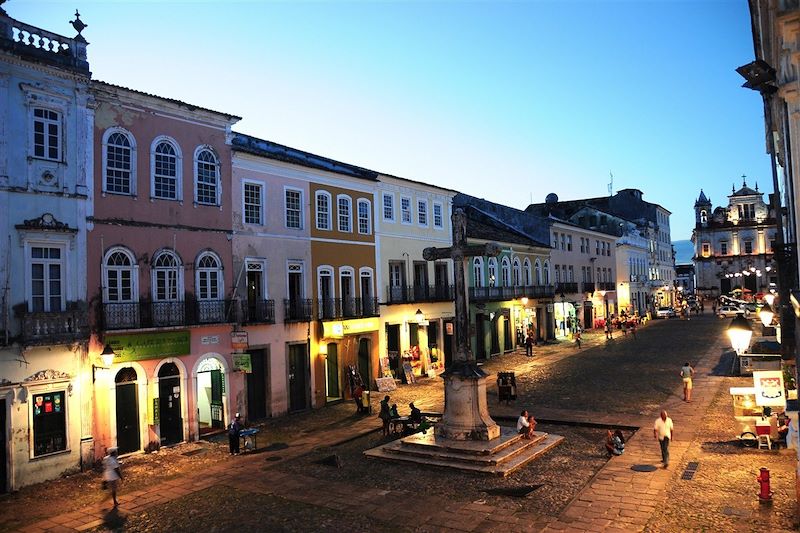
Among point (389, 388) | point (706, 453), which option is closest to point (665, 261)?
point (389, 388)

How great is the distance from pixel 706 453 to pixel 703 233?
8349 centimetres

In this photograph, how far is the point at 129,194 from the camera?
61.7 feet

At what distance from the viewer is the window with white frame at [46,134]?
16547mm

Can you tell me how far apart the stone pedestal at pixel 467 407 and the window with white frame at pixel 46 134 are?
1301 cm

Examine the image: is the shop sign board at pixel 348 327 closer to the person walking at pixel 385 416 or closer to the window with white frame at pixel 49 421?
the person walking at pixel 385 416

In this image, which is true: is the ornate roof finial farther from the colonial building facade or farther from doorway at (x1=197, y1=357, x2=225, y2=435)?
the colonial building facade

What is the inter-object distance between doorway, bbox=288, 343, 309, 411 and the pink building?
2.86m

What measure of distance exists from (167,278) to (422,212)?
1624 cm

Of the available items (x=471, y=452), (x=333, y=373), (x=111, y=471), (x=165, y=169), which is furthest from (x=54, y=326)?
(x=333, y=373)

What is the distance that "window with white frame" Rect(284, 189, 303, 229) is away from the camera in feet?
80.2

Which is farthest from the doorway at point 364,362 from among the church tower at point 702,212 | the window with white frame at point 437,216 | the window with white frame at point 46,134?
the church tower at point 702,212

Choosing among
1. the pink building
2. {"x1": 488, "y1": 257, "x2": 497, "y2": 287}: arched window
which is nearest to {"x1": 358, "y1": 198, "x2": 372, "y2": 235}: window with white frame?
the pink building

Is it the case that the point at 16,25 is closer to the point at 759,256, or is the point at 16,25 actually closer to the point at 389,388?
the point at 389,388

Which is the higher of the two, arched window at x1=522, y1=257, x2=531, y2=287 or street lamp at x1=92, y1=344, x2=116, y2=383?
arched window at x1=522, y1=257, x2=531, y2=287
